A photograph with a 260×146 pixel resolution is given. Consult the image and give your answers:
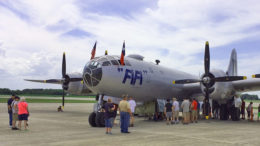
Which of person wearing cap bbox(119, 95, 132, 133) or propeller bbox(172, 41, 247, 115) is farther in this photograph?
propeller bbox(172, 41, 247, 115)

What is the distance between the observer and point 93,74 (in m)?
13.8

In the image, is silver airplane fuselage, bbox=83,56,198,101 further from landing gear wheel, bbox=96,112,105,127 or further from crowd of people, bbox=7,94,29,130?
crowd of people, bbox=7,94,29,130

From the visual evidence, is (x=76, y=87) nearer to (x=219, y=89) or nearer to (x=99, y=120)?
(x=99, y=120)

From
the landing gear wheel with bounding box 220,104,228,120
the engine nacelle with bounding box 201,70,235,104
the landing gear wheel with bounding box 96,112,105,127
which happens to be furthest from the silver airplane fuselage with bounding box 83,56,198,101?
the landing gear wheel with bounding box 220,104,228,120

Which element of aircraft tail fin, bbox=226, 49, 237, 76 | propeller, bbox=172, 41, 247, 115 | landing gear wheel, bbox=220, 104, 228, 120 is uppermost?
aircraft tail fin, bbox=226, 49, 237, 76

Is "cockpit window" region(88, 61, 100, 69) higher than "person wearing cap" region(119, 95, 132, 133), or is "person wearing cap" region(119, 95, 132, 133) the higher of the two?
"cockpit window" region(88, 61, 100, 69)

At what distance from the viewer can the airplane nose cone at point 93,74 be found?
45.0ft

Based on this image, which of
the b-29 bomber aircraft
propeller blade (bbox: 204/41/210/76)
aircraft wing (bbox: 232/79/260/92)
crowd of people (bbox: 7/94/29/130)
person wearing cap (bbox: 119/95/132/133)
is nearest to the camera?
person wearing cap (bbox: 119/95/132/133)

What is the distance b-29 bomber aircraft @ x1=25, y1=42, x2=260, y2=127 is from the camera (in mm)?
13938

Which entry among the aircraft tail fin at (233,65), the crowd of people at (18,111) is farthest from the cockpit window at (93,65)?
the aircraft tail fin at (233,65)

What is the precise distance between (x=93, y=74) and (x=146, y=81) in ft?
13.5

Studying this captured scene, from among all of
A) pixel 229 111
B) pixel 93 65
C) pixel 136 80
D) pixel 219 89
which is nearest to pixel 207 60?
pixel 219 89

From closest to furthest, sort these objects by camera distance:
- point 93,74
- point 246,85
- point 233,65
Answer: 1. point 93,74
2. point 246,85
3. point 233,65

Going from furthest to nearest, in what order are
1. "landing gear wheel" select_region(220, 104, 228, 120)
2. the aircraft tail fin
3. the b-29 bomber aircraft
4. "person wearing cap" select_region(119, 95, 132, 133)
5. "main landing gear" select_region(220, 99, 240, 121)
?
1. the aircraft tail fin
2. "landing gear wheel" select_region(220, 104, 228, 120)
3. "main landing gear" select_region(220, 99, 240, 121)
4. the b-29 bomber aircraft
5. "person wearing cap" select_region(119, 95, 132, 133)
